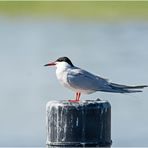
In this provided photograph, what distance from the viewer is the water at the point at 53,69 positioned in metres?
12.9

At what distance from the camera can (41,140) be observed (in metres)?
12.0

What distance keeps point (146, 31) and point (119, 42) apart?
758 millimetres

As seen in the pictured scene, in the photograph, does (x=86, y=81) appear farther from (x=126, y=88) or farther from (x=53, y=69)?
(x=53, y=69)

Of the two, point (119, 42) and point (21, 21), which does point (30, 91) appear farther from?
point (21, 21)

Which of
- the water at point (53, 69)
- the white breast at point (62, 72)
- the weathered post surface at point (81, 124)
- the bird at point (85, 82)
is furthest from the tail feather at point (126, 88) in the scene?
the water at point (53, 69)

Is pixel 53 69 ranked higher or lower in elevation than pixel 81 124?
higher

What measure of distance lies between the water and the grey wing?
2942mm

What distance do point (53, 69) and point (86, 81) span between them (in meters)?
7.51

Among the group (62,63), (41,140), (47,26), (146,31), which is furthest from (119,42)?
(62,63)

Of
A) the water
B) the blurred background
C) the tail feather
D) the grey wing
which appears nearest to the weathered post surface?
the tail feather

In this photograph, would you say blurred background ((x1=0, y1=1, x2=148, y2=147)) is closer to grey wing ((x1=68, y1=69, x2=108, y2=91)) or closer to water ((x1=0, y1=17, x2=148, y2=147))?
water ((x1=0, y1=17, x2=148, y2=147))

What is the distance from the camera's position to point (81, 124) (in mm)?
6965

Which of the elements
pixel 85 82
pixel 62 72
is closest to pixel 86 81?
pixel 85 82

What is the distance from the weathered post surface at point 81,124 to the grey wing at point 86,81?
1.65 metres
